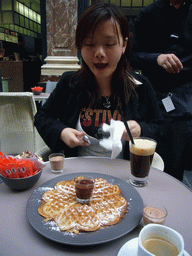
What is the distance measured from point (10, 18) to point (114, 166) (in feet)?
36.0

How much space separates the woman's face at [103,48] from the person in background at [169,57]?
0.69 meters

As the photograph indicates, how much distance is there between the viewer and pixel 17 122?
248 centimetres

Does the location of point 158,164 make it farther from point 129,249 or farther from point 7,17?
point 7,17

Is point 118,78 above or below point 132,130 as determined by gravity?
above

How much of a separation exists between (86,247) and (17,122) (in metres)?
2.09

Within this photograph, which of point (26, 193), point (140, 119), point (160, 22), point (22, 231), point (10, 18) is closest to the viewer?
point (22, 231)

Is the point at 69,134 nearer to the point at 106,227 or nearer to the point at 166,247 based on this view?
the point at 106,227

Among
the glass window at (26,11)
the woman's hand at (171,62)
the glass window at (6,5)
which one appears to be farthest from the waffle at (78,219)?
the glass window at (26,11)

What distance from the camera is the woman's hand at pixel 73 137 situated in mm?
1246

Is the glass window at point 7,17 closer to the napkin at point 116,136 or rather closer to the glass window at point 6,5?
the glass window at point 6,5

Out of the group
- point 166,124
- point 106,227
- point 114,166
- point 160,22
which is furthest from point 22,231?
point 160,22

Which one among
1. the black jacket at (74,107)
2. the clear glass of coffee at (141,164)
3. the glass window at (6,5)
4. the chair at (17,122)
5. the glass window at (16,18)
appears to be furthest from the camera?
the glass window at (16,18)

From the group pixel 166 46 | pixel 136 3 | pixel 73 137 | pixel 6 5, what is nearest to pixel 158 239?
pixel 73 137

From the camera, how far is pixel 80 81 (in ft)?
5.41
